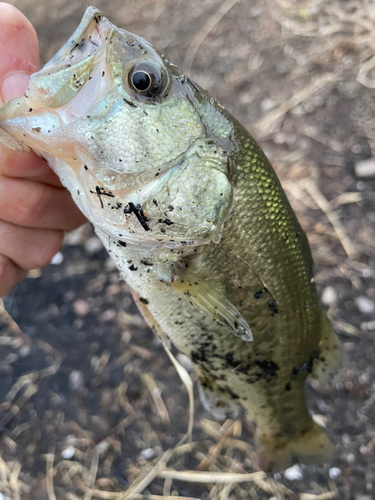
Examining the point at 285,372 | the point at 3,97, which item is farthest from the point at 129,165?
the point at 285,372

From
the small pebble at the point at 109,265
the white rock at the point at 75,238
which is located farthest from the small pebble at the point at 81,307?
the white rock at the point at 75,238

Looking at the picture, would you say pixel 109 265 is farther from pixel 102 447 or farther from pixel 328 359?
pixel 328 359

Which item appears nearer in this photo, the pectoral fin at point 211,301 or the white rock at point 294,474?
the pectoral fin at point 211,301

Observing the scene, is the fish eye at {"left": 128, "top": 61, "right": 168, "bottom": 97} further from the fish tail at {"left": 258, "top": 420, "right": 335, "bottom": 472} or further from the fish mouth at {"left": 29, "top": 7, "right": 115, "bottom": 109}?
the fish tail at {"left": 258, "top": 420, "right": 335, "bottom": 472}

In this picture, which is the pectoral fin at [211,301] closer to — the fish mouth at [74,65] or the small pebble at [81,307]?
the fish mouth at [74,65]

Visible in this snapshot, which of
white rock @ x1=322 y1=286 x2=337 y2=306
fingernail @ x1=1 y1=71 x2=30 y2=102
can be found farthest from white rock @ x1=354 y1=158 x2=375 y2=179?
fingernail @ x1=1 y1=71 x2=30 y2=102

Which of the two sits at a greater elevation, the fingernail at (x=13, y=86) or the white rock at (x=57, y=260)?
the fingernail at (x=13, y=86)

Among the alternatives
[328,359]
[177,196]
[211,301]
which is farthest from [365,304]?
[177,196]
